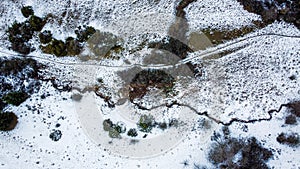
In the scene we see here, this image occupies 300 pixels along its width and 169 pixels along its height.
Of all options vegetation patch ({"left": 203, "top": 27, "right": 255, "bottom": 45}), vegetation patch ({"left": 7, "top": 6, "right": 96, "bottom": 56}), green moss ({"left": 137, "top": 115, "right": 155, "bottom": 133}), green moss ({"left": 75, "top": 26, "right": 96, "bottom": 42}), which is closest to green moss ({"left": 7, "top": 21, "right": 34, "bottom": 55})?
vegetation patch ({"left": 7, "top": 6, "right": 96, "bottom": 56})

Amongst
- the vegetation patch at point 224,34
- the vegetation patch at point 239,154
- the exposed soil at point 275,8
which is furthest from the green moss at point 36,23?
the vegetation patch at point 239,154

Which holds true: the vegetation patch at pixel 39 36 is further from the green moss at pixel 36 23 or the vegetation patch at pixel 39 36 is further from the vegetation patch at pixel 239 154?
the vegetation patch at pixel 239 154

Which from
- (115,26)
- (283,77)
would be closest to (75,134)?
(115,26)

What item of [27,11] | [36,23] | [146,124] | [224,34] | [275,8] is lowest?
[146,124]

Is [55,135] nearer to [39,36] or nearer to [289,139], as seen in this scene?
[39,36]

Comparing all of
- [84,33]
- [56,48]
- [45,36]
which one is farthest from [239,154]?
[45,36]

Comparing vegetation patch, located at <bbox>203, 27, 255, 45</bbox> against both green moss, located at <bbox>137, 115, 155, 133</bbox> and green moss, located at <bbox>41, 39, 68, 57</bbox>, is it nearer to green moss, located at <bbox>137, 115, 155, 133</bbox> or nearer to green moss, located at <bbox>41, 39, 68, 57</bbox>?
green moss, located at <bbox>137, 115, 155, 133</bbox>
